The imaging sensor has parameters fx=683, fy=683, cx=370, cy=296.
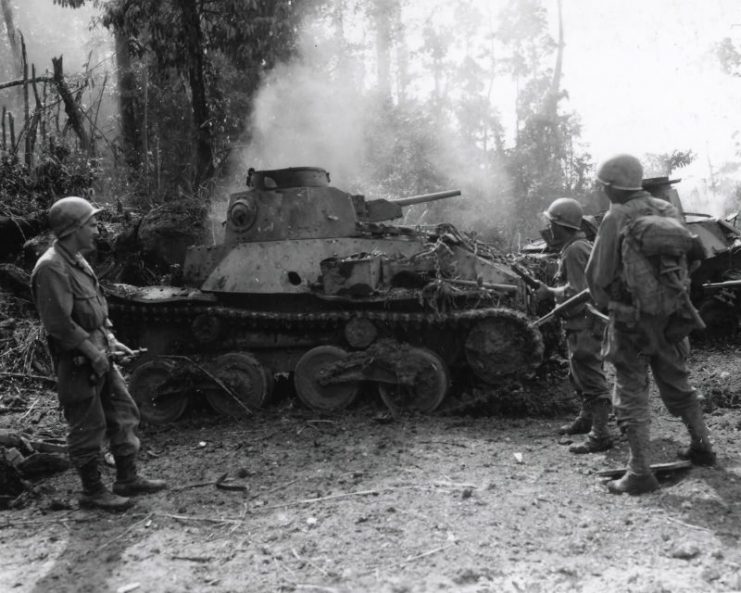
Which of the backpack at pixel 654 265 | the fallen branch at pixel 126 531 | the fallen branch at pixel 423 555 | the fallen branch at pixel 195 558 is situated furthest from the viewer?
the backpack at pixel 654 265

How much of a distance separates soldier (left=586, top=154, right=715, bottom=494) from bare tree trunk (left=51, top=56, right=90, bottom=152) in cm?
1268

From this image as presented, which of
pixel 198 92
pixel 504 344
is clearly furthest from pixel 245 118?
pixel 504 344

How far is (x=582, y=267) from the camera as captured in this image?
5.78m

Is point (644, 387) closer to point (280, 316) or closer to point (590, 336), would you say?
point (590, 336)

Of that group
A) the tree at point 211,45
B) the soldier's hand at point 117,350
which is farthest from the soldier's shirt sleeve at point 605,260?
the tree at point 211,45

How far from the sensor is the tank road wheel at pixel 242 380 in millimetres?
7305

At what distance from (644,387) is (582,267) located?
156 cm

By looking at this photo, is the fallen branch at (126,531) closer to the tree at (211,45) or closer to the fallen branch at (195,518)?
the fallen branch at (195,518)

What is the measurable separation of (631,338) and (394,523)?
6.34 feet

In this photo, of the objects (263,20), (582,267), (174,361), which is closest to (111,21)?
(263,20)

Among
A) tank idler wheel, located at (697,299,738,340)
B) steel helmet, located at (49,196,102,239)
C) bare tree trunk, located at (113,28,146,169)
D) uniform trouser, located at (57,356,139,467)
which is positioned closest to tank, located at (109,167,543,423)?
uniform trouser, located at (57,356,139,467)

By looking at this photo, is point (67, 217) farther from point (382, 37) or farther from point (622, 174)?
point (382, 37)

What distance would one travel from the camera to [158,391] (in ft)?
24.0

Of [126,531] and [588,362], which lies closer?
[126,531]
